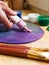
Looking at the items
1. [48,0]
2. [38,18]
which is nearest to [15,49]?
[38,18]

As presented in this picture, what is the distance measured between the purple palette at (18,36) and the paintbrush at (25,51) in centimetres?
6

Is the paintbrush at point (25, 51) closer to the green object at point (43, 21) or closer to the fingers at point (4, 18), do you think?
the fingers at point (4, 18)

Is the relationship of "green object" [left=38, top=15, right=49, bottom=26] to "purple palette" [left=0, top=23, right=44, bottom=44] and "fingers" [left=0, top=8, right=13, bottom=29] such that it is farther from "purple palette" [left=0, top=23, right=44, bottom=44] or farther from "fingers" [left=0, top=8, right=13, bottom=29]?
"fingers" [left=0, top=8, right=13, bottom=29]

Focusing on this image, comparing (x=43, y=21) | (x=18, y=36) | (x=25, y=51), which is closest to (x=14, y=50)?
(x=25, y=51)

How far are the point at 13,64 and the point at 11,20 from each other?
31 centimetres

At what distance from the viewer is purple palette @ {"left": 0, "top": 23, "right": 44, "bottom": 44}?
26.4 inches

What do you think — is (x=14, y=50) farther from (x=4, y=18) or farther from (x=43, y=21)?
(x=43, y=21)

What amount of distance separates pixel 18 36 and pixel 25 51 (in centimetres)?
16

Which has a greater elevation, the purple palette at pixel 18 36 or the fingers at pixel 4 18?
the fingers at pixel 4 18

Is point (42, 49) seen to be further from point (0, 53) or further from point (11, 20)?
point (11, 20)

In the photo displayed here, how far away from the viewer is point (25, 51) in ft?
1.87

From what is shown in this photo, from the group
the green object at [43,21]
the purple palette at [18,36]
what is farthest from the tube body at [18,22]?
the green object at [43,21]


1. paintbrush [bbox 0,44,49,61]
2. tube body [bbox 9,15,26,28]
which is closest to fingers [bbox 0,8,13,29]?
tube body [bbox 9,15,26,28]

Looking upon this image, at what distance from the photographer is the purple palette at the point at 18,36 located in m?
0.67
